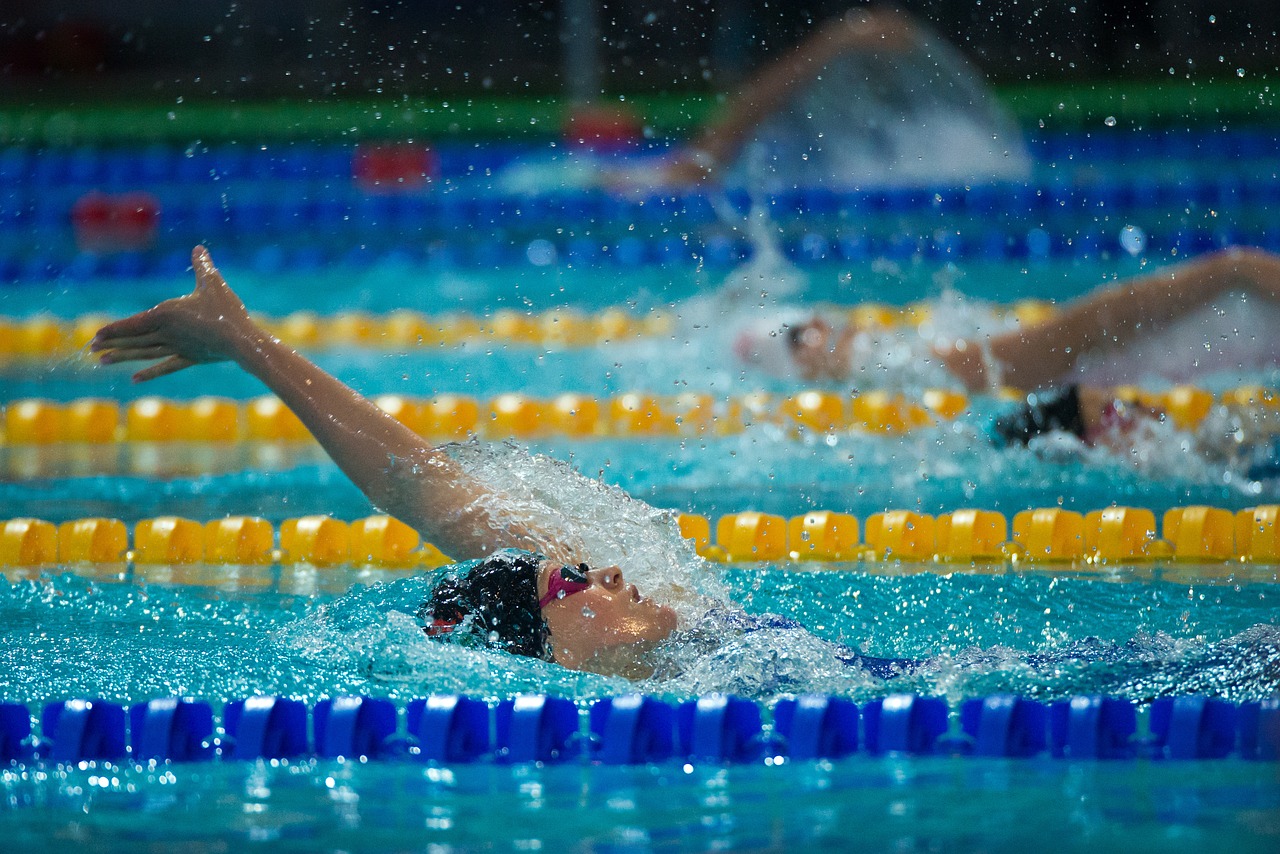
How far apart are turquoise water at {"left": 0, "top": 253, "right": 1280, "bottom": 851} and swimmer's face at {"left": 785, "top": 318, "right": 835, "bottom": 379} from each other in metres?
0.50

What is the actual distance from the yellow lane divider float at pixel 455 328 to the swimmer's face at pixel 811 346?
26.7 inches

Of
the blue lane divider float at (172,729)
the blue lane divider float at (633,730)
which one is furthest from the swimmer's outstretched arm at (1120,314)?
the blue lane divider float at (172,729)

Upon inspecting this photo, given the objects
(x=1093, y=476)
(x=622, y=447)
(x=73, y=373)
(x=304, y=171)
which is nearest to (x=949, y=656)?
(x=1093, y=476)

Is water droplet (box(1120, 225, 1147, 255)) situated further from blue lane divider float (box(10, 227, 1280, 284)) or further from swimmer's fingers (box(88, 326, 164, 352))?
swimmer's fingers (box(88, 326, 164, 352))

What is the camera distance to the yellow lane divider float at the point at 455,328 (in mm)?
5562

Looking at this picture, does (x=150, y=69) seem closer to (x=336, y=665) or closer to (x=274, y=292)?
(x=274, y=292)

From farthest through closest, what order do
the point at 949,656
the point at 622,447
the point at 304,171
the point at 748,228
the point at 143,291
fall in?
the point at 304,171 → the point at 748,228 → the point at 143,291 → the point at 622,447 → the point at 949,656

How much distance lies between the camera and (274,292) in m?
6.46

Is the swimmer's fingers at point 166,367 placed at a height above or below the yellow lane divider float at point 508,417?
below

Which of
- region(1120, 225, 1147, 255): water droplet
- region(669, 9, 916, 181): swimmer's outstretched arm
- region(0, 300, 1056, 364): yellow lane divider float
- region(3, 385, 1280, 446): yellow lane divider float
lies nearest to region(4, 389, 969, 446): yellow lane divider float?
region(3, 385, 1280, 446): yellow lane divider float

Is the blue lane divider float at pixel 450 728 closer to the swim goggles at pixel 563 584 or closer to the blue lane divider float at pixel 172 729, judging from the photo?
the swim goggles at pixel 563 584

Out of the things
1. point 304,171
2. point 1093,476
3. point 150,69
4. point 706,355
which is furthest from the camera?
point 150,69

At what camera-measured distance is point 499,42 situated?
1073cm

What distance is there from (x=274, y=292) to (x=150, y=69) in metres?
5.02
